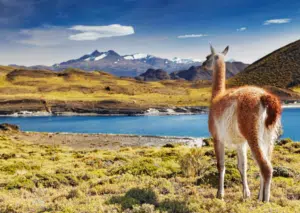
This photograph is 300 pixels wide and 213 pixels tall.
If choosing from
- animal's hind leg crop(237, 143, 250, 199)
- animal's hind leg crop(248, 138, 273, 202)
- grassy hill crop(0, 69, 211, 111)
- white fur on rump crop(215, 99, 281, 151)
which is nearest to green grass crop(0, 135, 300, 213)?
animal's hind leg crop(237, 143, 250, 199)

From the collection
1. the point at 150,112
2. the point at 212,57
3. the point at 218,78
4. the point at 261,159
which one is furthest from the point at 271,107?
the point at 150,112

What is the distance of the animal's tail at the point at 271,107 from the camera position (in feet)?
19.4

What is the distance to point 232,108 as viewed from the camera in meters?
6.23

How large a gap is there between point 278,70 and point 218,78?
469 feet

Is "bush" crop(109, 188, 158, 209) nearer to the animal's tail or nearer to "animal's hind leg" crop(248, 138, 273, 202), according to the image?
"animal's hind leg" crop(248, 138, 273, 202)

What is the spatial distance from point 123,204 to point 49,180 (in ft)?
15.4

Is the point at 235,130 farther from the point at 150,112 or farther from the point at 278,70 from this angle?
the point at 278,70

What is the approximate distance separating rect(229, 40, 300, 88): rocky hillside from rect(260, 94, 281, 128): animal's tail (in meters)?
132

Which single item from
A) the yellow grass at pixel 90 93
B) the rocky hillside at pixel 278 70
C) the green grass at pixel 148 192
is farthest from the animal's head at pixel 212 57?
the rocky hillside at pixel 278 70

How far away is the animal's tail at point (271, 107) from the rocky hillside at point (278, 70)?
434ft

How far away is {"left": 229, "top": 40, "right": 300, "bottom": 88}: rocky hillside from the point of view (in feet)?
433

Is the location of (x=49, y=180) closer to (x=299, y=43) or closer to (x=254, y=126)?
(x=254, y=126)

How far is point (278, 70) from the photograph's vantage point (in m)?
139

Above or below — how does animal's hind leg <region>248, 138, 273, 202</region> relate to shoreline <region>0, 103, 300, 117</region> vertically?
above
